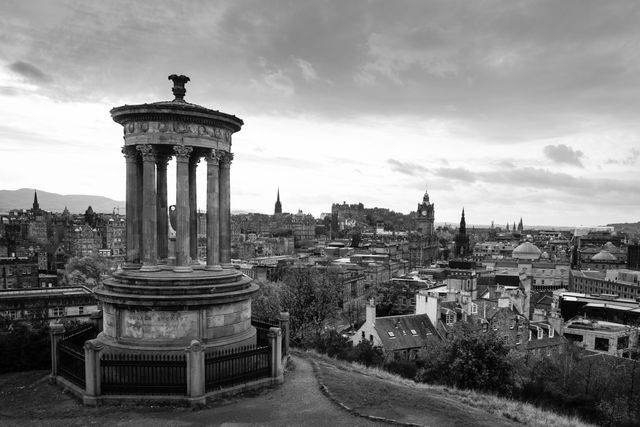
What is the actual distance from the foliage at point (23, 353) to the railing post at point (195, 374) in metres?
7.94

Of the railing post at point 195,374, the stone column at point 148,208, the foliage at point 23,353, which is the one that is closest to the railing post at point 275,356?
the railing post at point 195,374

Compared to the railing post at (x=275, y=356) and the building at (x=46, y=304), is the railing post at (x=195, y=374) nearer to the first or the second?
the railing post at (x=275, y=356)

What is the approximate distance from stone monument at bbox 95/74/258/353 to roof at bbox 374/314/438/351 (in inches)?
1044

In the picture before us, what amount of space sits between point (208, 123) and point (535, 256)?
150m

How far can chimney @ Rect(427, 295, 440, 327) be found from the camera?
157 feet

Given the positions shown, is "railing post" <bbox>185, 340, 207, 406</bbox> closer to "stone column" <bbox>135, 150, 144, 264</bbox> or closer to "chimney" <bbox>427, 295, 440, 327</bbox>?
"stone column" <bbox>135, 150, 144, 264</bbox>

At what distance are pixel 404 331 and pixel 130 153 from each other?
109 feet

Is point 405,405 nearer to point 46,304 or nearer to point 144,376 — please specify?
point 144,376

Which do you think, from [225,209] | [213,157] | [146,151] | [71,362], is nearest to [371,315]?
[225,209]

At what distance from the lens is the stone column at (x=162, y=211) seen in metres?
19.9

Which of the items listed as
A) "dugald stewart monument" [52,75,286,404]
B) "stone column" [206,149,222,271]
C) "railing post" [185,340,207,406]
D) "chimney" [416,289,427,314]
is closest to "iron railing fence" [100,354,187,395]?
"dugald stewart monument" [52,75,286,404]

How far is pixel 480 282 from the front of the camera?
88312 millimetres

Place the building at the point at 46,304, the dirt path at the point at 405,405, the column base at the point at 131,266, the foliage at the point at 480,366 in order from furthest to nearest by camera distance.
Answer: the building at the point at 46,304, the foliage at the point at 480,366, the column base at the point at 131,266, the dirt path at the point at 405,405

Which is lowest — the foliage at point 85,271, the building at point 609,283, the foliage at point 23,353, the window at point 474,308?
the building at point 609,283
